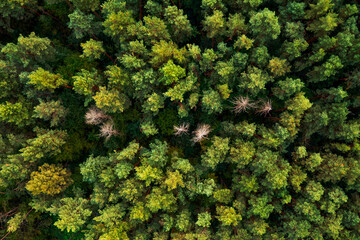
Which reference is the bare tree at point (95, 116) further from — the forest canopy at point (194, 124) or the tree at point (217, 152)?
the tree at point (217, 152)

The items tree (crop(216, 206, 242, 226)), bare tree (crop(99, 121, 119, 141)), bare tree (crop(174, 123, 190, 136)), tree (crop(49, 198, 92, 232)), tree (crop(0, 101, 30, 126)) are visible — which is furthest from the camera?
bare tree (crop(174, 123, 190, 136))

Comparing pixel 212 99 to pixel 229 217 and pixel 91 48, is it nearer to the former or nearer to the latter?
pixel 229 217

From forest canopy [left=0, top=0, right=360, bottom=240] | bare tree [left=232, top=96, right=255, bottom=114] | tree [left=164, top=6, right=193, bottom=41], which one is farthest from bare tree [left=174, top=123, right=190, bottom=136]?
tree [left=164, top=6, right=193, bottom=41]

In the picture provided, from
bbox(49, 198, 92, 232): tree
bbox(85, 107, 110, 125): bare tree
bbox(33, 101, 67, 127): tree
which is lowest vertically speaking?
bbox(49, 198, 92, 232): tree

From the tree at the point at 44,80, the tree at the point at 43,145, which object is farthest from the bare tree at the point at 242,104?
the tree at the point at 43,145

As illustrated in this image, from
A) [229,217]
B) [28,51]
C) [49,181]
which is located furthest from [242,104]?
[28,51]

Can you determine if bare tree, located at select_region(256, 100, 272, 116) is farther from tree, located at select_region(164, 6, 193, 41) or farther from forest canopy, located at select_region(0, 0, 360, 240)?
tree, located at select_region(164, 6, 193, 41)

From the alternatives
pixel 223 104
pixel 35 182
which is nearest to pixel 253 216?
pixel 223 104
